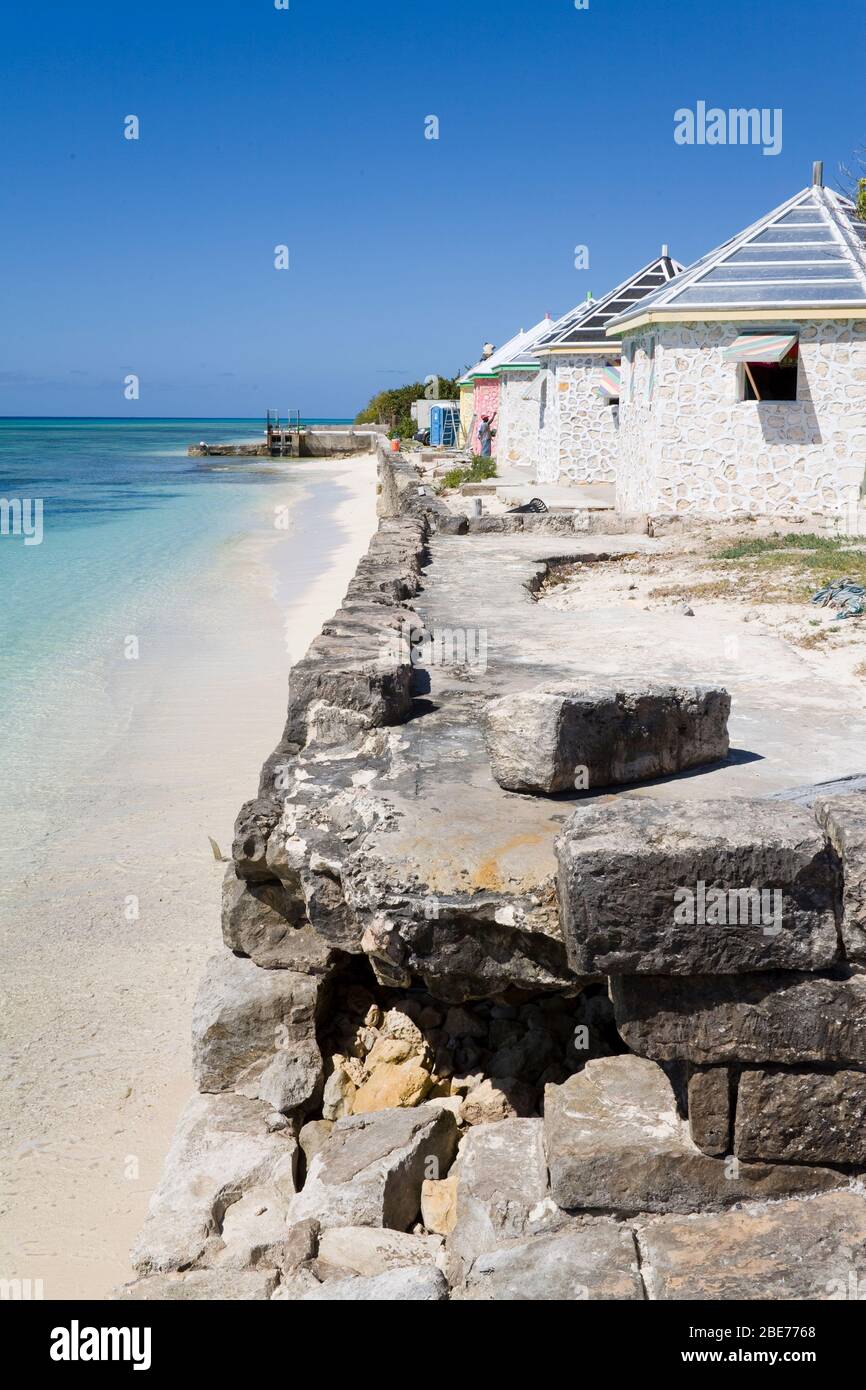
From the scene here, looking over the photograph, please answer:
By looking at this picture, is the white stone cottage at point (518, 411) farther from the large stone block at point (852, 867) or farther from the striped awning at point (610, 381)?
the large stone block at point (852, 867)

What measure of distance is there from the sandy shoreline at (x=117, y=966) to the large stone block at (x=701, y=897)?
2615 millimetres

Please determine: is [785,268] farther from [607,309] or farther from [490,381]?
[490,381]

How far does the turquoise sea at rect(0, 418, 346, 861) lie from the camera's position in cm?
1214

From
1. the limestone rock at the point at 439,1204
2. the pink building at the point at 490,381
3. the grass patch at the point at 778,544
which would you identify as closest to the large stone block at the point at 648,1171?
the limestone rock at the point at 439,1204

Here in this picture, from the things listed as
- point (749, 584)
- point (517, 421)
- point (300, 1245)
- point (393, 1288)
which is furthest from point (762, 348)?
point (517, 421)

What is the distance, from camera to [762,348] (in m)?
14.3

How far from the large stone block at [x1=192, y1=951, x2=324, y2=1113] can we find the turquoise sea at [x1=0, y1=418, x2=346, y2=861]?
5.15 m

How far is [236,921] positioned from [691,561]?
8.17 meters

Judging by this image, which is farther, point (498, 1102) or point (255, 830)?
point (255, 830)

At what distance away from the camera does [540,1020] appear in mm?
4832

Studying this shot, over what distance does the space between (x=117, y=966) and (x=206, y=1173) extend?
97.4 inches

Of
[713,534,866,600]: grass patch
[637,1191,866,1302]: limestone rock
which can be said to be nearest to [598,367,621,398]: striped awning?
[713,534,866,600]: grass patch

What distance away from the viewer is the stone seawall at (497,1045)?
3293 mm

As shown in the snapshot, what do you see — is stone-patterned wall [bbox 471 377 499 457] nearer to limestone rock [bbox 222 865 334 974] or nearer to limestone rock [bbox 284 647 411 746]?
limestone rock [bbox 284 647 411 746]
